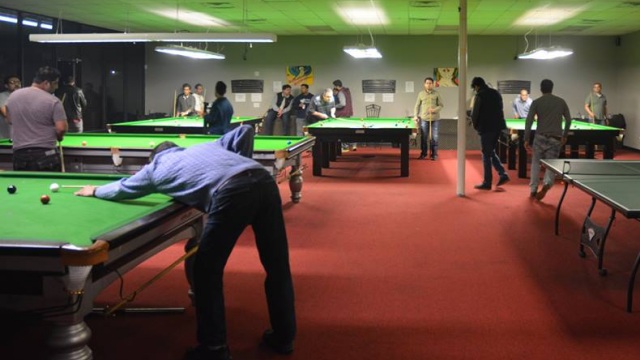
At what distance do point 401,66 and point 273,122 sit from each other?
129 inches

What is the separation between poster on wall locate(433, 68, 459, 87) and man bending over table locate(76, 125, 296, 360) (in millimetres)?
12050

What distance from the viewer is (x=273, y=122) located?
575 inches

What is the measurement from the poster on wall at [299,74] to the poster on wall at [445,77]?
2929 millimetres

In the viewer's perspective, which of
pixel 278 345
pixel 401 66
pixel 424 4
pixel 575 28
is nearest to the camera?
pixel 278 345

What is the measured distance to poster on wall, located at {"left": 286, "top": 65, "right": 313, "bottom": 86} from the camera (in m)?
15.0

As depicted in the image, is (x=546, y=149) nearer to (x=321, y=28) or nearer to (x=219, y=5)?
(x=219, y=5)

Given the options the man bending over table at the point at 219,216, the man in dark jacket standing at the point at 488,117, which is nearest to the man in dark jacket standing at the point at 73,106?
the man in dark jacket standing at the point at 488,117

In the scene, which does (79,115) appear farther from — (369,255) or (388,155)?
(369,255)

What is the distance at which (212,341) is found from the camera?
2.92 metres

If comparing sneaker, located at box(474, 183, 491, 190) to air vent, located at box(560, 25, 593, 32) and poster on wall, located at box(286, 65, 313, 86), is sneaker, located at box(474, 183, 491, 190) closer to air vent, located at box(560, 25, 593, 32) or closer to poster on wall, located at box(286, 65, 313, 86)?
air vent, located at box(560, 25, 593, 32)

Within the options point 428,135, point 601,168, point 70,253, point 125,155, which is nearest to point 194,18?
point 428,135

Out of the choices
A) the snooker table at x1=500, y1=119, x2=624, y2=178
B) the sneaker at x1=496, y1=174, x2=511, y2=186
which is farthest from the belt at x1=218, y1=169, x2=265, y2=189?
the snooker table at x1=500, y1=119, x2=624, y2=178

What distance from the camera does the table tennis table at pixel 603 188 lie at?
12.2 feet

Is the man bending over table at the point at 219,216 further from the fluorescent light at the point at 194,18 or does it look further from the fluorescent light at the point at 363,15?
the fluorescent light at the point at 194,18
